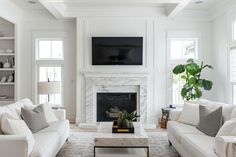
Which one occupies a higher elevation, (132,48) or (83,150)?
(132,48)

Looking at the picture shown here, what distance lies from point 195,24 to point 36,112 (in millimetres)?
4831

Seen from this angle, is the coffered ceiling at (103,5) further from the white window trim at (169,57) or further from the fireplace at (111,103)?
the fireplace at (111,103)

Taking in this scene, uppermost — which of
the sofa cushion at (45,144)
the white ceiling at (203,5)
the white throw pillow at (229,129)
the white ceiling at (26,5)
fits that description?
the white ceiling at (26,5)

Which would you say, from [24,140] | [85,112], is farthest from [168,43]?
[24,140]

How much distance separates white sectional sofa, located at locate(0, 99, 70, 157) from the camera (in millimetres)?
2604

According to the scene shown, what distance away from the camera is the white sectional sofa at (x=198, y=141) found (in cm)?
241

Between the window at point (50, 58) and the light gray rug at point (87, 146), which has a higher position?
the window at point (50, 58)

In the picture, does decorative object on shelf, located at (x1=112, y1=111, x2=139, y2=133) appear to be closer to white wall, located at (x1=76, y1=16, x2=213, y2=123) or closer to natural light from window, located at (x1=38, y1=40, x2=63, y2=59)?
white wall, located at (x1=76, y1=16, x2=213, y2=123)

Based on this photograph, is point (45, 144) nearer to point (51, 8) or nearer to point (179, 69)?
point (51, 8)

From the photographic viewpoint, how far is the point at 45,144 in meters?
3.04

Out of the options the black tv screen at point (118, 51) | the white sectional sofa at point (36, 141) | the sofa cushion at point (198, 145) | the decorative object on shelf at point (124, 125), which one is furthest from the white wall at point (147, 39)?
the sofa cushion at point (198, 145)

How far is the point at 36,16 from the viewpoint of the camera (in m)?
6.79

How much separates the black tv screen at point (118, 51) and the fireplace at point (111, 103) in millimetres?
851

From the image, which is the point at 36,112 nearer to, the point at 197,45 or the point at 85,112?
the point at 85,112
